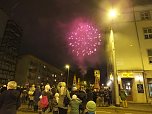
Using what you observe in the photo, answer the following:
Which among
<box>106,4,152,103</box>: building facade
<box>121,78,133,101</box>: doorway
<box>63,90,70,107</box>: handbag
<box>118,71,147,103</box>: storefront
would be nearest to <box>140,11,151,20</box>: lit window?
<box>106,4,152,103</box>: building facade

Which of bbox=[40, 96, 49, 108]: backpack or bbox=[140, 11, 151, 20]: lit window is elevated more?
bbox=[140, 11, 151, 20]: lit window

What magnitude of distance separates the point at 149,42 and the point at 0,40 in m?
54.4

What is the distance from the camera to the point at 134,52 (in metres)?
26.5

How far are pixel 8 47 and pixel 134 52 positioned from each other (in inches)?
2207

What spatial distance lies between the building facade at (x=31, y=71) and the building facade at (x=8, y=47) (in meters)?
2.62

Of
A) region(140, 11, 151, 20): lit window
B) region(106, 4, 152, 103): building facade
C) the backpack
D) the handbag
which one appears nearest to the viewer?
the handbag

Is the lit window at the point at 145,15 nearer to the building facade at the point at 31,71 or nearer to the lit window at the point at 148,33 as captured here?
the lit window at the point at 148,33

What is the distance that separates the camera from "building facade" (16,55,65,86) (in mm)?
70875

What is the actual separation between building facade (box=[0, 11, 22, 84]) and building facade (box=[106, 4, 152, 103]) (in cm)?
4943

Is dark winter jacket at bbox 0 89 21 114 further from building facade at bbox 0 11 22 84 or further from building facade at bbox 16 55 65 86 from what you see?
building facade at bbox 0 11 22 84

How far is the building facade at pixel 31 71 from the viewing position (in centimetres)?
7088

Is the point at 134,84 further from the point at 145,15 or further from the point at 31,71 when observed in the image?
the point at 31,71

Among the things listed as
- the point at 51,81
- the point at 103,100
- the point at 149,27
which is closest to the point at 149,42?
the point at 149,27

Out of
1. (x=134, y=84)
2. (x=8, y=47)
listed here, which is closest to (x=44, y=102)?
(x=134, y=84)
